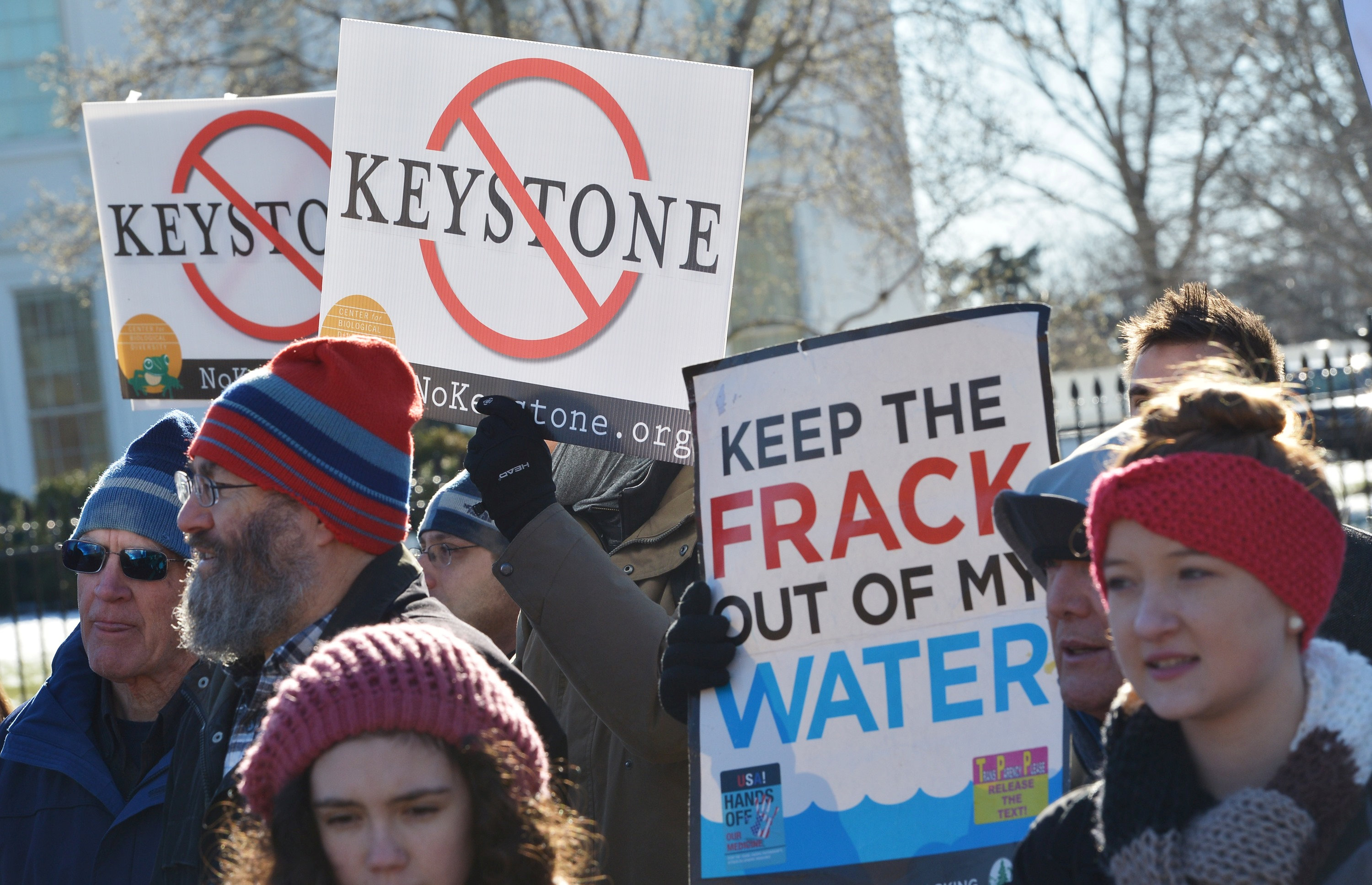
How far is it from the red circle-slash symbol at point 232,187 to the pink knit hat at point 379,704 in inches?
74.5

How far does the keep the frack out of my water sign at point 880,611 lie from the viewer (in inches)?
88.1

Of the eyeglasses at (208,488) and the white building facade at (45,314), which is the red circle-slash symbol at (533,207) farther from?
the white building facade at (45,314)

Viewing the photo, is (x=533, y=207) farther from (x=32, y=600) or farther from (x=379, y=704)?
(x=32, y=600)

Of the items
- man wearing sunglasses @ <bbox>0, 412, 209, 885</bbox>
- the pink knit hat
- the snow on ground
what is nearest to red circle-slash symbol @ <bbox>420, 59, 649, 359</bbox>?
man wearing sunglasses @ <bbox>0, 412, 209, 885</bbox>

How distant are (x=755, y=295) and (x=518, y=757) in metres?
14.3

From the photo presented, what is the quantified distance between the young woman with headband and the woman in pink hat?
80 cm

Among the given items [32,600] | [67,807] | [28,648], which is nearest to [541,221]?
[67,807]

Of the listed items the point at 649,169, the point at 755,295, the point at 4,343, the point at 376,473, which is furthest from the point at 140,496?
the point at 4,343

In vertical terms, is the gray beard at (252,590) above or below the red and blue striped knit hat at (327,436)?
below

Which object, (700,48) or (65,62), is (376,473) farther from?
(65,62)

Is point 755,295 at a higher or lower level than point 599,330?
higher

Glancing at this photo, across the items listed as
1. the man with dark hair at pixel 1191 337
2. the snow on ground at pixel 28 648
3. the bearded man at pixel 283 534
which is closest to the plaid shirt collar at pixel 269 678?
the bearded man at pixel 283 534

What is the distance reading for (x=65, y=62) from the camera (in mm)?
15750

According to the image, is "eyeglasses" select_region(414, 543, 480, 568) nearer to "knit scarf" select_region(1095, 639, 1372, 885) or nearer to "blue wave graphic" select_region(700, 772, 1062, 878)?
"blue wave graphic" select_region(700, 772, 1062, 878)
